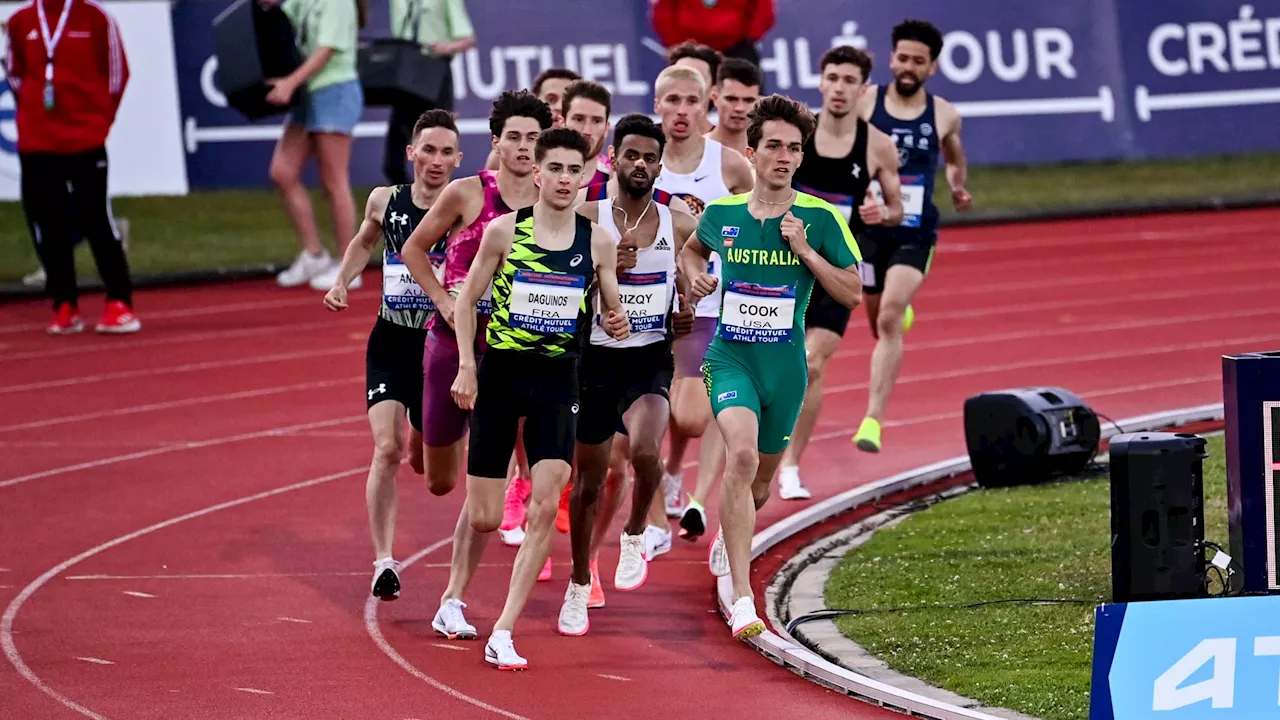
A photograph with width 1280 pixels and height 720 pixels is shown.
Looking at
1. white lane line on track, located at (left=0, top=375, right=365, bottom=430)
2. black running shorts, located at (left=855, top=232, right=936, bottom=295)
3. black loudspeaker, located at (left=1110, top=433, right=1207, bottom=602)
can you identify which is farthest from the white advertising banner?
black loudspeaker, located at (left=1110, top=433, right=1207, bottom=602)

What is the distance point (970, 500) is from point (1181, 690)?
4.34m

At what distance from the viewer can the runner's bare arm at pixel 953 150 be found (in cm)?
1183

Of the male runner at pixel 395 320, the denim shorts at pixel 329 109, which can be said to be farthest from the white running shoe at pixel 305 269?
the male runner at pixel 395 320

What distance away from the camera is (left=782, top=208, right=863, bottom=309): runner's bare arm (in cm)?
834

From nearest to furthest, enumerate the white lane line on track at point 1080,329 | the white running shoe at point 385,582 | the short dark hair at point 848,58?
the white running shoe at point 385,582 < the short dark hair at point 848,58 < the white lane line on track at point 1080,329

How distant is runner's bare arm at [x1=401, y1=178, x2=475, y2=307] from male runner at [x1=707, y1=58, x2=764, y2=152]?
205 centimetres

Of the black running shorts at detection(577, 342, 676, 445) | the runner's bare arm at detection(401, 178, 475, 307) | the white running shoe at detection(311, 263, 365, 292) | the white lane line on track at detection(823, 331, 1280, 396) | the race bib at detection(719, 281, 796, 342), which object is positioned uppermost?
the runner's bare arm at detection(401, 178, 475, 307)

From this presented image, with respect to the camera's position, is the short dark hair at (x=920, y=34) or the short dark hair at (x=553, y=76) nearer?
the short dark hair at (x=553, y=76)

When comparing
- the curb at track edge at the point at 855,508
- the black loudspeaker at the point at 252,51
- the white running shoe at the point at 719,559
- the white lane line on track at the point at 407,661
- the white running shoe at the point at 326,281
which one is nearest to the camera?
the curb at track edge at the point at 855,508

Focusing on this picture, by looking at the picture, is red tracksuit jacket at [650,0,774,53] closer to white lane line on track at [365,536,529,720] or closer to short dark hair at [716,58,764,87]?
short dark hair at [716,58,764,87]

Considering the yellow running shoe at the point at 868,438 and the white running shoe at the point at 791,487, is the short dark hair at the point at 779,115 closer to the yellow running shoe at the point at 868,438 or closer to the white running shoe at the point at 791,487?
the white running shoe at the point at 791,487

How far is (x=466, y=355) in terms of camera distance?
25.9 feet

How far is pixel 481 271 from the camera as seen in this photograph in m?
7.96

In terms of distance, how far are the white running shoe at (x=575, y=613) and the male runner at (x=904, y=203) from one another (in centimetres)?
304
